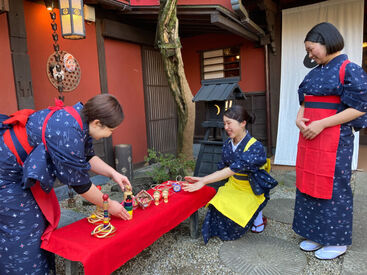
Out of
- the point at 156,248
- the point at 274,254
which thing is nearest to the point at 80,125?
the point at 156,248

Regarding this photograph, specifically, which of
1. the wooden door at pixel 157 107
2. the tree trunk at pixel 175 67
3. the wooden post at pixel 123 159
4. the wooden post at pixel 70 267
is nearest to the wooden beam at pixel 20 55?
the wooden post at pixel 123 159

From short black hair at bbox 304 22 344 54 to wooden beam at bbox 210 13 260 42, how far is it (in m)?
3.40

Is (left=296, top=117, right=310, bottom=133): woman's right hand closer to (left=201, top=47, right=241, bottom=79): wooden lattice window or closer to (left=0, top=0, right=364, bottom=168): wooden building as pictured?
(left=0, top=0, right=364, bottom=168): wooden building

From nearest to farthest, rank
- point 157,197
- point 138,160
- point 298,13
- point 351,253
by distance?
1. point 157,197
2. point 351,253
3. point 298,13
4. point 138,160

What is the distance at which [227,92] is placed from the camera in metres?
3.89

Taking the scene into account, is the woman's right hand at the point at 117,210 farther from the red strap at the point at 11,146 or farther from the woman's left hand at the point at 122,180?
the red strap at the point at 11,146

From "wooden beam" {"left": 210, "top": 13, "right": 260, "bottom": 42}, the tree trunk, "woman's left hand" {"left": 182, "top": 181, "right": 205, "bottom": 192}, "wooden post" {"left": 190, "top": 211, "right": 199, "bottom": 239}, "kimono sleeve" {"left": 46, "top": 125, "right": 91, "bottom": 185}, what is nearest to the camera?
"kimono sleeve" {"left": 46, "top": 125, "right": 91, "bottom": 185}

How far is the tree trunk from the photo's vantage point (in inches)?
213

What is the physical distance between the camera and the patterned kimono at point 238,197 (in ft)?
9.63

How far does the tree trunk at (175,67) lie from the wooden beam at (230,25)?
794 mm

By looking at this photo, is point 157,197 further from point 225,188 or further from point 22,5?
point 22,5

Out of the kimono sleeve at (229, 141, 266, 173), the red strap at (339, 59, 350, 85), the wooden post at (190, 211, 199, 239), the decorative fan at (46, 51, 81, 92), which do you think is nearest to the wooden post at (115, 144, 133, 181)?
the decorative fan at (46, 51, 81, 92)

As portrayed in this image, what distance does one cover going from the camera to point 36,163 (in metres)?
1.72

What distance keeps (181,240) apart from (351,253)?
182 centimetres
